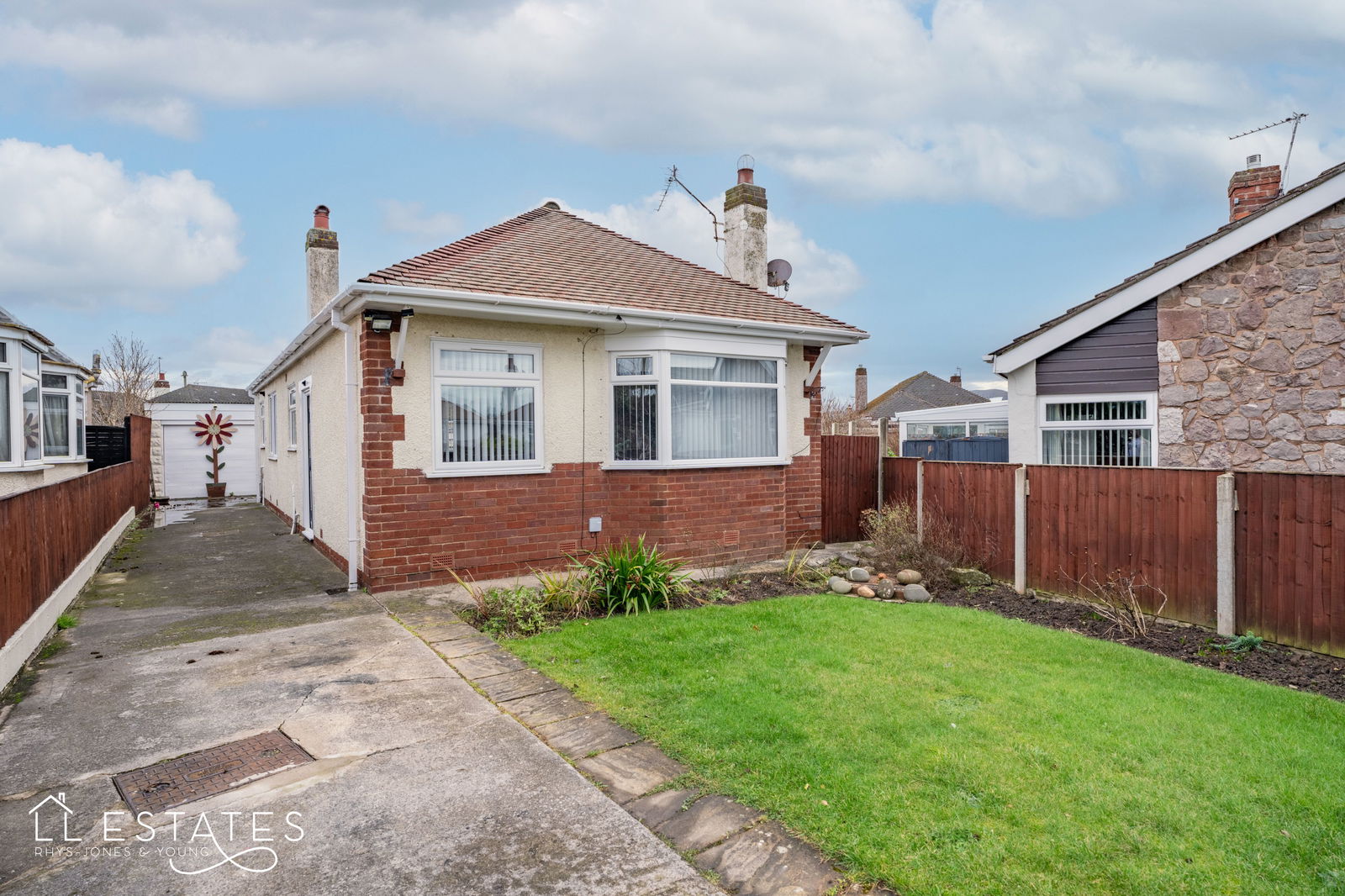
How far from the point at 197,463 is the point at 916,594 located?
1988cm

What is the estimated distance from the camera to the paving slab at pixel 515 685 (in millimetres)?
4398

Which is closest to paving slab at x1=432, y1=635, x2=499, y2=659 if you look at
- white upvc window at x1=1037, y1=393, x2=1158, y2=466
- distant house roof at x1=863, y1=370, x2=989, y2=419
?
white upvc window at x1=1037, y1=393, x2=1158, y2=466

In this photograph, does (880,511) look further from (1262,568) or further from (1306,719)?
(1306,719)

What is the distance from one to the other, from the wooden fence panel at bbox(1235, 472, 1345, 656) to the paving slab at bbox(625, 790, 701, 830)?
A: 17.2 ft

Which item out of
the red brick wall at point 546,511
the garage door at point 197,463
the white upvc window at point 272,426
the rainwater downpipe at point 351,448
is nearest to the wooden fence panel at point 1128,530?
the red brick wall at point 546,511

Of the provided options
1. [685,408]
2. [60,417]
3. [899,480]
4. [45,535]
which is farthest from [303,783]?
[60,417]

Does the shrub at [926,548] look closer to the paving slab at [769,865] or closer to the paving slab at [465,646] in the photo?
the paving slab at [465,646]

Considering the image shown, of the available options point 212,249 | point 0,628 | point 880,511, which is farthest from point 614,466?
point 212,249

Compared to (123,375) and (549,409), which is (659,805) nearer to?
(549,409)

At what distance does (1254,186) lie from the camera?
31.4 feet

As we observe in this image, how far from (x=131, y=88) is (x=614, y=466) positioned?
7.32 m

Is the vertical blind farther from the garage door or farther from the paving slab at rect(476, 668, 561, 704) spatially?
the garage door

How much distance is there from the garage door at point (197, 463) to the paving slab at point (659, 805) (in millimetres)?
20117

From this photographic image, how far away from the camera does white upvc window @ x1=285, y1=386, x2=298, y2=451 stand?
38.8ft
